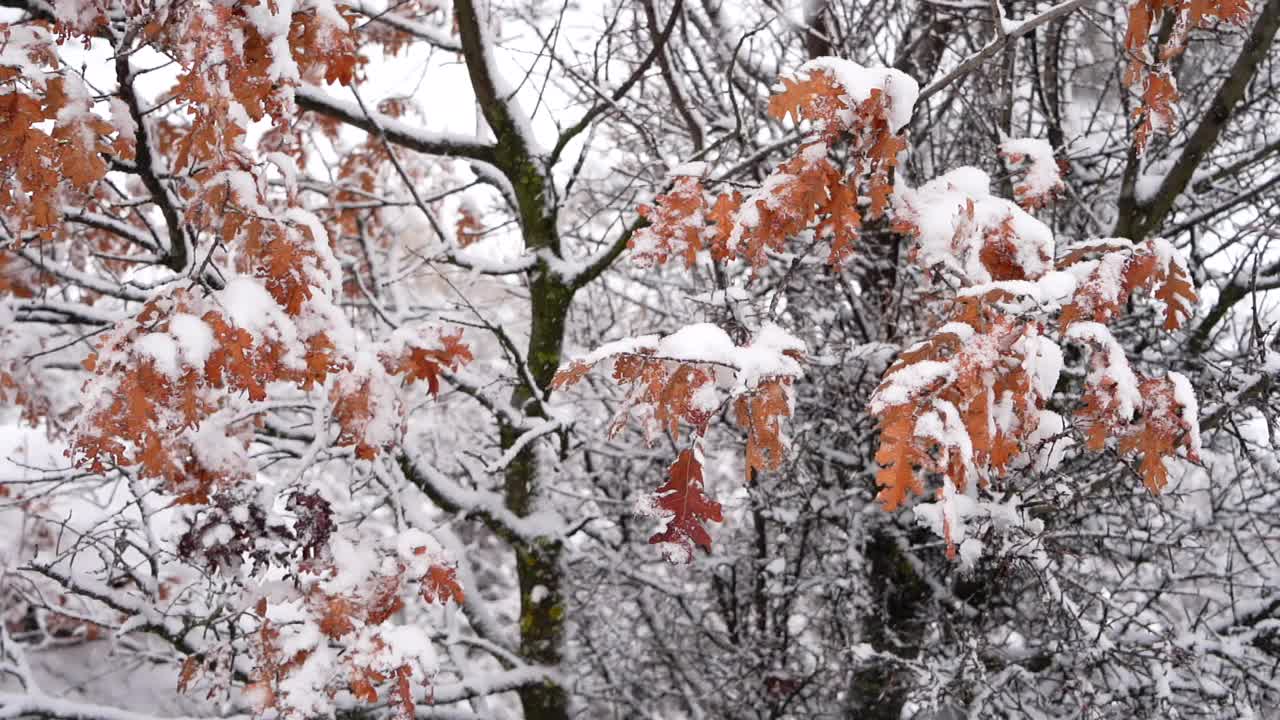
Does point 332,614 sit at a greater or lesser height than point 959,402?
lesser

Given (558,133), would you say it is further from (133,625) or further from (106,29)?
(133,625)

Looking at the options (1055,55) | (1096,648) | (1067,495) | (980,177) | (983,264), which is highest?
(1055,55)

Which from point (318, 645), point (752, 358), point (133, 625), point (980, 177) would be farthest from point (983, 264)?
point (133, 625)

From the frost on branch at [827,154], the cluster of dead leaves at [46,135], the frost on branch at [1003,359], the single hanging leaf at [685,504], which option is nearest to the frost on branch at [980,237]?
the frost on branch at [1003,359]

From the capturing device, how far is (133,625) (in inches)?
142

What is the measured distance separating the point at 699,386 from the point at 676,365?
0.40 ft

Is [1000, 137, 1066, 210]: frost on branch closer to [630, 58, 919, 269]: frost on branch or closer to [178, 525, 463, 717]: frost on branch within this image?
[630, 58, 919, 269]: frost on branch

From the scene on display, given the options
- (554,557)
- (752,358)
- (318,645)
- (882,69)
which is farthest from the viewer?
(554,557)

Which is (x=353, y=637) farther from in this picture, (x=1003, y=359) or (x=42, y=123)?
(x=1003, y=359)

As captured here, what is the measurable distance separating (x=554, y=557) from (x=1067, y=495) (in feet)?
8.87

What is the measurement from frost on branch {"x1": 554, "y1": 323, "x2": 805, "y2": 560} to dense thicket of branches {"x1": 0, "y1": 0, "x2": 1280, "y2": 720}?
12mm

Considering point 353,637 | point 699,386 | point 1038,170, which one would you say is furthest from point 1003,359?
point 353,637

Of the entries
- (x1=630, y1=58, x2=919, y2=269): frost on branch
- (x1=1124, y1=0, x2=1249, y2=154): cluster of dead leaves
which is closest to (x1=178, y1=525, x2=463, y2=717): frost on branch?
(x1=630, y1=58, x2=919, y2=269): frost on branch

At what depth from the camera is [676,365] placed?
213 centimetres
